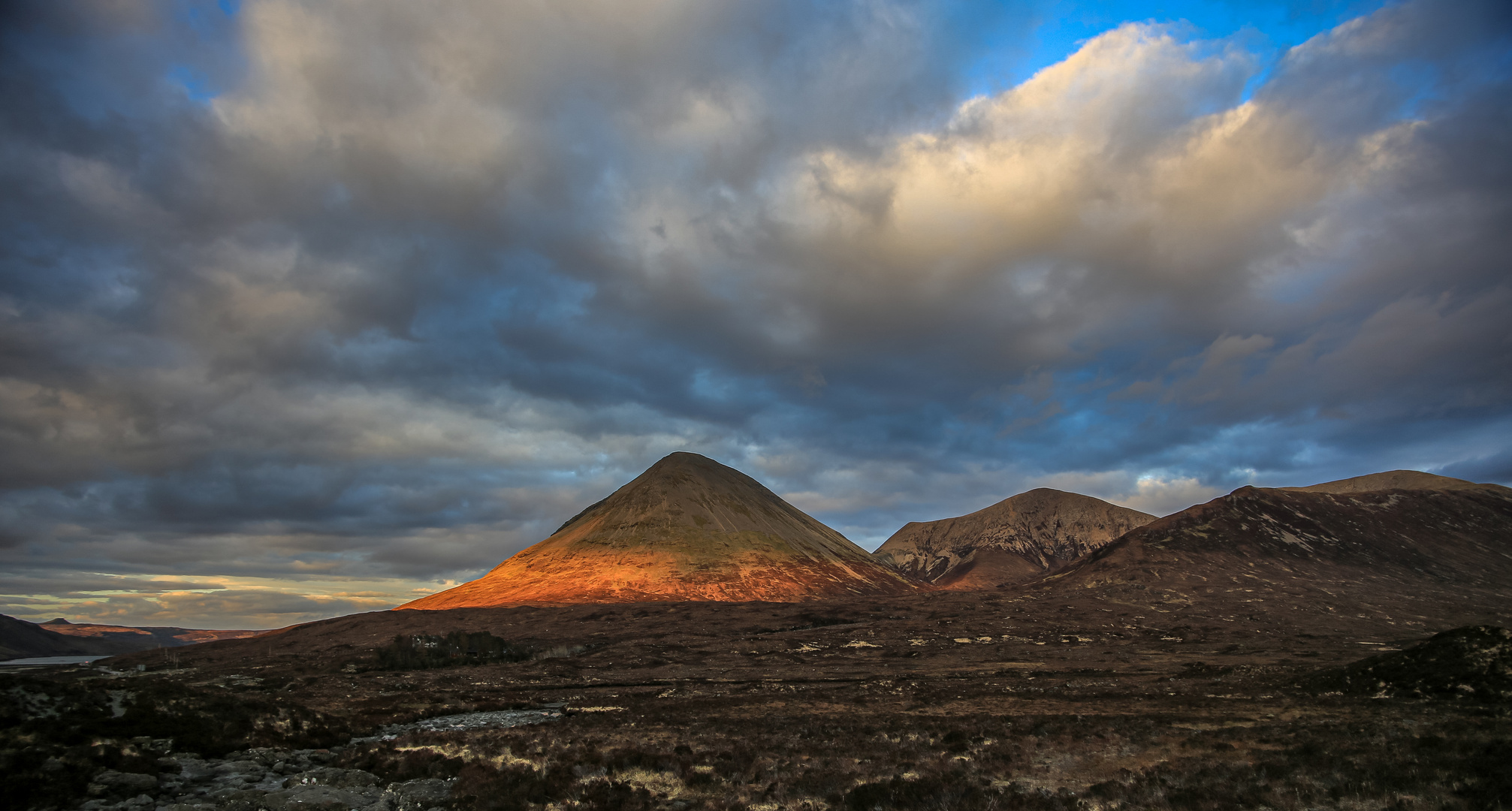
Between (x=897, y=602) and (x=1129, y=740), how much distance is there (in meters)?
144

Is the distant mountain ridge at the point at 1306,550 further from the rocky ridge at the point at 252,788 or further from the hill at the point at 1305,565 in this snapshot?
the rocky ridge at the point at 252,788

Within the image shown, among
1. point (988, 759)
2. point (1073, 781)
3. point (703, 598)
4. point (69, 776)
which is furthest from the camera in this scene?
point (703, 598)

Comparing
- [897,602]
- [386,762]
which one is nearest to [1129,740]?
[386,762]

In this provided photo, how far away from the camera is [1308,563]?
6540 inches

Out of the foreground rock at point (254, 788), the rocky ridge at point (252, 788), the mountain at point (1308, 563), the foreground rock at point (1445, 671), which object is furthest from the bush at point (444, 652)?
the mountain at point (1308, 563)

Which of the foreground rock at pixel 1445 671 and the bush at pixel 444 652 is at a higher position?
the foreground rock at pixel 1445 671

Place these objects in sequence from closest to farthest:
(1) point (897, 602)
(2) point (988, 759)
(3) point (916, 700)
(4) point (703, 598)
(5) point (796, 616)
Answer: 1. (2) point (988, 759)
2. (3) point (916, 700)
3. (5) point (796, 616)
4. (1) point (897, 602)
5. (4) point (703, 598)

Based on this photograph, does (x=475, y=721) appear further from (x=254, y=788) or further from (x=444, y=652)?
(x=444, y=652)

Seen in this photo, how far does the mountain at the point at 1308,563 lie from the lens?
135 m

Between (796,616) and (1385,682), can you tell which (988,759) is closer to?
(1385,682)

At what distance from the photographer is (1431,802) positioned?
49.7 ft

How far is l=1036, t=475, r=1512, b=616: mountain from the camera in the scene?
13525 cm

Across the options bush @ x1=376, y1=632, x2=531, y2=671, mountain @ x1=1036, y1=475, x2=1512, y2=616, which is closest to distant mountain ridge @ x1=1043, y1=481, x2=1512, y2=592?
mountain @ x1=1036, y1=475, x2=1512, y2=616

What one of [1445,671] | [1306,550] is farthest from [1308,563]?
[1445,671]
